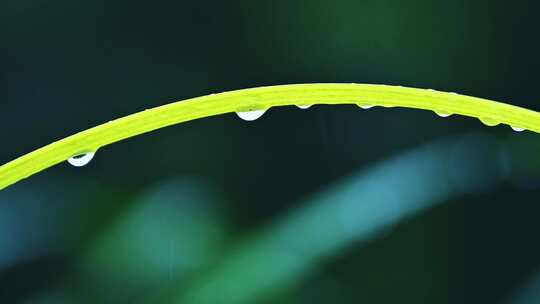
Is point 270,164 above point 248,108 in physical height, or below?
above

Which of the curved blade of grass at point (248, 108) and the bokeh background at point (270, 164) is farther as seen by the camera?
the bokeh background at point (270, 164)

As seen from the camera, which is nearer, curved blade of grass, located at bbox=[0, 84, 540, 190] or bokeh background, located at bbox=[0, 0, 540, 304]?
curved blade of grass, located at bbox=[0, 84, 540, 190]

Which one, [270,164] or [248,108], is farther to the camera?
[270,164]
